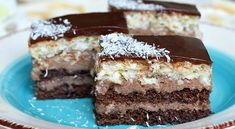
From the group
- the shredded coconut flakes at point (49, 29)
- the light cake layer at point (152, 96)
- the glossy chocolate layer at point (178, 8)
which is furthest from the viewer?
the glossy chocolate layer at point (178, 8)

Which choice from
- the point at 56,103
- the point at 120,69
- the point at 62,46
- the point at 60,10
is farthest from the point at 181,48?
the point at 60,10

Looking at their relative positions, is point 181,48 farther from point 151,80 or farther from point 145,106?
point 145,106

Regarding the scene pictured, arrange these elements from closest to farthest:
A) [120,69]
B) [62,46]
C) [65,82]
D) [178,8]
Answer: [120,69] < [62,46] < [65,82] < [178,8]

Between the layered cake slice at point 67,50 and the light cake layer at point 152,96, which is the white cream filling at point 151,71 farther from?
the layered cake slice at point 67,50

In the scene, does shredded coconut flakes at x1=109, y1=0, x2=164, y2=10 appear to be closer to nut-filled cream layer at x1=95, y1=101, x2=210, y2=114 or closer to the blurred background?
the blurred background

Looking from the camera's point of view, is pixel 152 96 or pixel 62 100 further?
pixel 62 100

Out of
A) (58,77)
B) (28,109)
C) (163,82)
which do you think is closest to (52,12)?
(58,77)

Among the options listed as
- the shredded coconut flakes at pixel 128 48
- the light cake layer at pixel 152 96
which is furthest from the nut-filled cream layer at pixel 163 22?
the light cake layer at pixel 152 96
